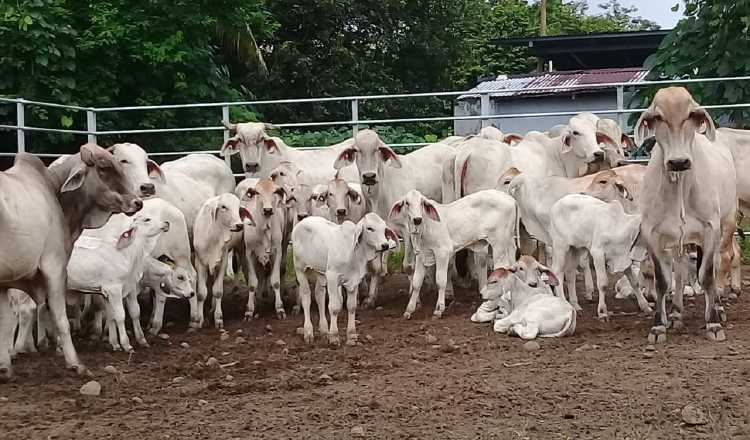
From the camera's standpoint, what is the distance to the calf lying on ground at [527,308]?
8.31m

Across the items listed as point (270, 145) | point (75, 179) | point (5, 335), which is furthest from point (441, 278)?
point (5, 335)

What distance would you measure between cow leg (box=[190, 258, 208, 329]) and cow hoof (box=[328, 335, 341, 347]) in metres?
1.73

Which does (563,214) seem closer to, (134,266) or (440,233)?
(440,233)

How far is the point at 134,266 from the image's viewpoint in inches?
343

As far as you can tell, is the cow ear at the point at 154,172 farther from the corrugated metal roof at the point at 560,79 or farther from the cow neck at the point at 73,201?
the corrugated metal roof at the point at 560,79

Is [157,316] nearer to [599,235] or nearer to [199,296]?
[199,296]

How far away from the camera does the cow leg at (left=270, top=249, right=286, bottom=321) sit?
1010 centimetres

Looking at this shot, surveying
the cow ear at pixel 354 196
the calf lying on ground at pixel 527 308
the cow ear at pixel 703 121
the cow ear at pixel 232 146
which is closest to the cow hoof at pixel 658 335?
the calf lying on ground at pixel 527 308

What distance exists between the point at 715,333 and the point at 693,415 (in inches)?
93.4

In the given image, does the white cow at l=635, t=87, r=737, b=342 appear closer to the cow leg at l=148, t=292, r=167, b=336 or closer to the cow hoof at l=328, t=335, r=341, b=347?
the cow hoof at l=328, t=335, r=341, b=347

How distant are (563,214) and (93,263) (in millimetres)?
4152

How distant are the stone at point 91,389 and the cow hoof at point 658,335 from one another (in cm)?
412

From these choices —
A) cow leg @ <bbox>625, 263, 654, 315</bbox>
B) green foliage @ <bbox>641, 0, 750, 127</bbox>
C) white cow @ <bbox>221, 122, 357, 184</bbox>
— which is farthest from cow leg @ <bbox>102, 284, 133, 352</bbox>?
green foliage @ <bbox>641, 0, 750, 127</bbox>

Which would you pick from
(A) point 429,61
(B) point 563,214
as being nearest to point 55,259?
(B) point 563,214
